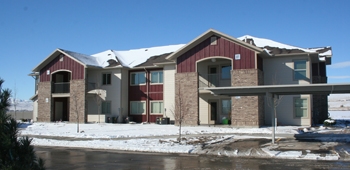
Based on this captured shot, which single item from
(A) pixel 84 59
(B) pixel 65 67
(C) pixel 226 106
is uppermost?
(A) pixel 84 59

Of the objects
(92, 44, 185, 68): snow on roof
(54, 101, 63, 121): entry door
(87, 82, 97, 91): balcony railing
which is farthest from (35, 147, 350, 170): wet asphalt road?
(54, 101, 63, 121): entry door

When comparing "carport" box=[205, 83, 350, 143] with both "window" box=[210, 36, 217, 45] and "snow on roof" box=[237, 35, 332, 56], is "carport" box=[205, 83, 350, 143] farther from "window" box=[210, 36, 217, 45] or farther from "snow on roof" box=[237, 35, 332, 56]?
"snow on roof" box=[237, 35, 332, 56]

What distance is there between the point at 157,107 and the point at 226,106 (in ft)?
24.7

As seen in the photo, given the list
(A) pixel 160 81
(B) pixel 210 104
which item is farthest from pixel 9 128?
(A) pixel 160 81

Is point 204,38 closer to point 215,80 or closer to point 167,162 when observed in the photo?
point 215,80

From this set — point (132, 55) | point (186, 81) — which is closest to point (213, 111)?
point (186, 81)

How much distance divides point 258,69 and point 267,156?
47.4 ft

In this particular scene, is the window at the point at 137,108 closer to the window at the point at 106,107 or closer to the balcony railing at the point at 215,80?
the window at the point at 106,107

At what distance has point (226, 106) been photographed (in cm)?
2986

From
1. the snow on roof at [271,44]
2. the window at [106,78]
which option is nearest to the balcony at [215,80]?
the snow on roof at [271,44]

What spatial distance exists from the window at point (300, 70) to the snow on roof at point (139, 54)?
13429mm

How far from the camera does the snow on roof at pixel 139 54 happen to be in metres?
36.0

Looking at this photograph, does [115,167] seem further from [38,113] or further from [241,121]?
[38,113]

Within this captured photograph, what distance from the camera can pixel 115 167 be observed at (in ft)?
36.8
